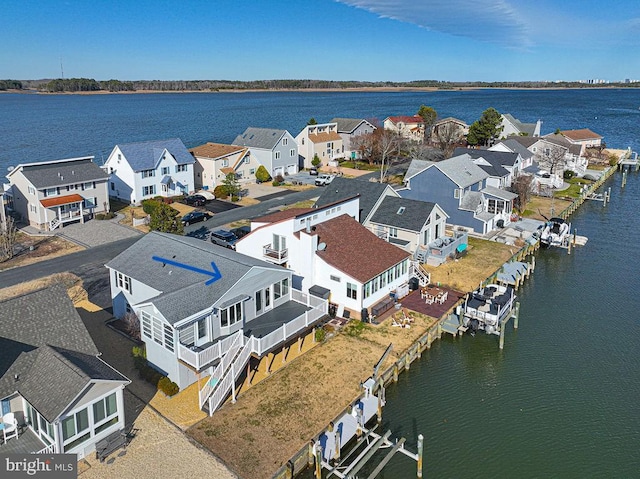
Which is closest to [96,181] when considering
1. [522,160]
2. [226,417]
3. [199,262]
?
[199,262]

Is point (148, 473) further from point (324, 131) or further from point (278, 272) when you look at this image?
point (324, 131)

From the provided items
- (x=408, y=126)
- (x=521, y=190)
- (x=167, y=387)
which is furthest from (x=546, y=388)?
(x=408, y=126)

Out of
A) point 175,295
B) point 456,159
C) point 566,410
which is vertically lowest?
point 566,410

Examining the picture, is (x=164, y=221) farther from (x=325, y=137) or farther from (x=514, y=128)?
(x=514, y=128)

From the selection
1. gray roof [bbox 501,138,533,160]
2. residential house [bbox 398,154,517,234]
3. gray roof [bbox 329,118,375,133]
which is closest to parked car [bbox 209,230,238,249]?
residential house [bbox 398,154,517,234]

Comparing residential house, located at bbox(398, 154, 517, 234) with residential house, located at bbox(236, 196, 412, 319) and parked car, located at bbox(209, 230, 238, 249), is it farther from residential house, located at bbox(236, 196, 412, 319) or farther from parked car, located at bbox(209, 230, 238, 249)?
parked car, located at bbox(209, 230, 238, 249)

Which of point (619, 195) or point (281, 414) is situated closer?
point (281, 414)
